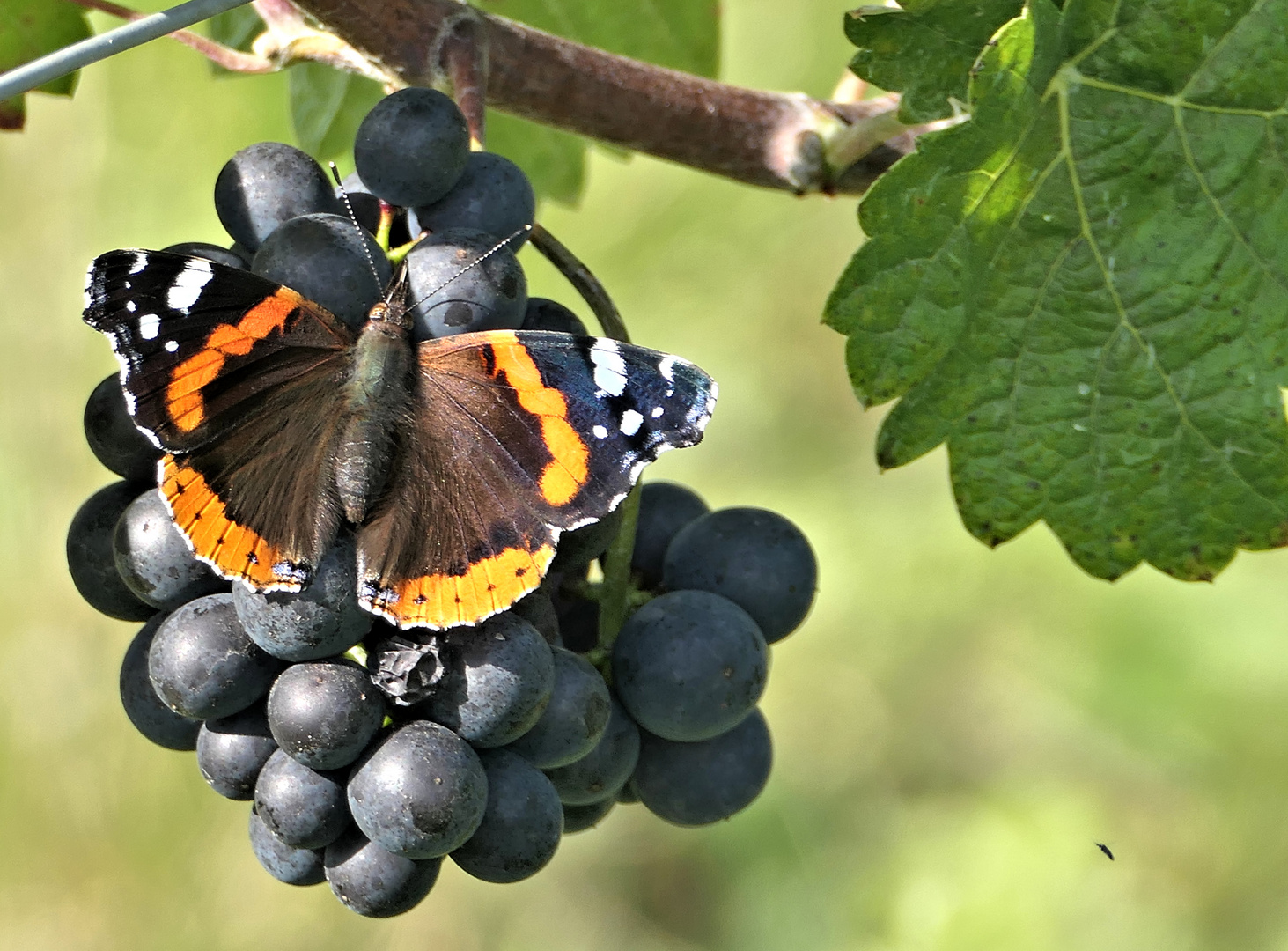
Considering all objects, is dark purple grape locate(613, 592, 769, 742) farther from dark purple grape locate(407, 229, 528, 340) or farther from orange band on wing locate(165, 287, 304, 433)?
orange band on wing locate(165, 287, 304, 433)

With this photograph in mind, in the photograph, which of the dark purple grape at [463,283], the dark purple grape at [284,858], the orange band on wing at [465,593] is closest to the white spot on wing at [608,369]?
the dark purple grape at [463,283]

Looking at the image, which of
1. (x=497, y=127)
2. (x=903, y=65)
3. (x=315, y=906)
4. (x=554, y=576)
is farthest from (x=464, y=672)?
(x=315, y=906)

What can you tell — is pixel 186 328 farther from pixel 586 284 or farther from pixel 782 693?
pixel 782 693

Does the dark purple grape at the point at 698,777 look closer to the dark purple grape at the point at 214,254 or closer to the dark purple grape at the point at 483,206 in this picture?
the dark purple grape at the point at 483,206

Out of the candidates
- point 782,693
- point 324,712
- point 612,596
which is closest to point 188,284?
point 324,712

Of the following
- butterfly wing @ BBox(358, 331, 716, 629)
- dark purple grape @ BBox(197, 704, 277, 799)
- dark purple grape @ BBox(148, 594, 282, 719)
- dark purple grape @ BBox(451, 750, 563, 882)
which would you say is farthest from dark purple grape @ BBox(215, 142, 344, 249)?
dark purple grape @ BBox(451, 750, 563, 882)

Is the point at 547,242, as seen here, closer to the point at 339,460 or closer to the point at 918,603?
A: the point at 339,460
